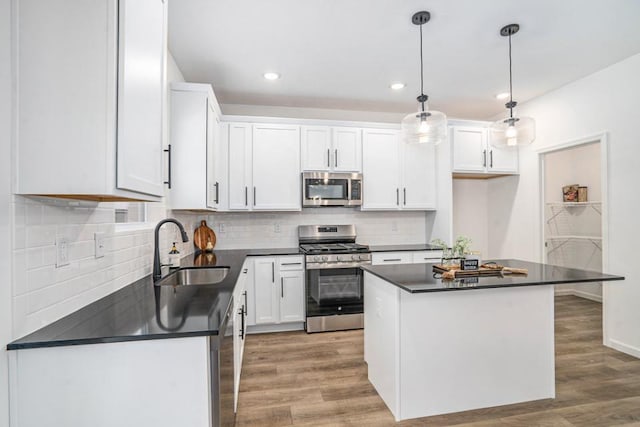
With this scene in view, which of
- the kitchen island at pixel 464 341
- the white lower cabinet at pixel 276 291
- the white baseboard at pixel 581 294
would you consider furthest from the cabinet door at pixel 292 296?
the white baseboard at pixel 581 294

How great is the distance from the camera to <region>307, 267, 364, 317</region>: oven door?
358 centimetres

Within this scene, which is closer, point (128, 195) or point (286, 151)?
point (128, 195)

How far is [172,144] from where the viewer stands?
9.05 feet

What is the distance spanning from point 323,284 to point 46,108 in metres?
2.93

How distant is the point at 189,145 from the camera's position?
279cm

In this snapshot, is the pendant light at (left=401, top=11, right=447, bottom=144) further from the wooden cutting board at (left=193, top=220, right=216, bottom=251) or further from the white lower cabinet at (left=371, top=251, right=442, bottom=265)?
the wooden cutting board at (left=193, top=220, right=216, bottom=251)

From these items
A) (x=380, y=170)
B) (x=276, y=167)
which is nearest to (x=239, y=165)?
(x=276, y=167)

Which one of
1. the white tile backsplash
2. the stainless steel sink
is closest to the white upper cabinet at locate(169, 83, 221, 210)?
the white tile backsplash

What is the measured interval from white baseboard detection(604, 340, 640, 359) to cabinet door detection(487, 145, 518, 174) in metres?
2.14

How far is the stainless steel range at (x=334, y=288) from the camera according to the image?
358 centimetres

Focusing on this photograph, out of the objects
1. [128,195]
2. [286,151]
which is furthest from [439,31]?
[128,195]

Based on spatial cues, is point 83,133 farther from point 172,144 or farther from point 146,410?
point 172,144

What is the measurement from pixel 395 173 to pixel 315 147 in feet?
3.56

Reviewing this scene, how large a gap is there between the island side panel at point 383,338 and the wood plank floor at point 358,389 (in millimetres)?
113
